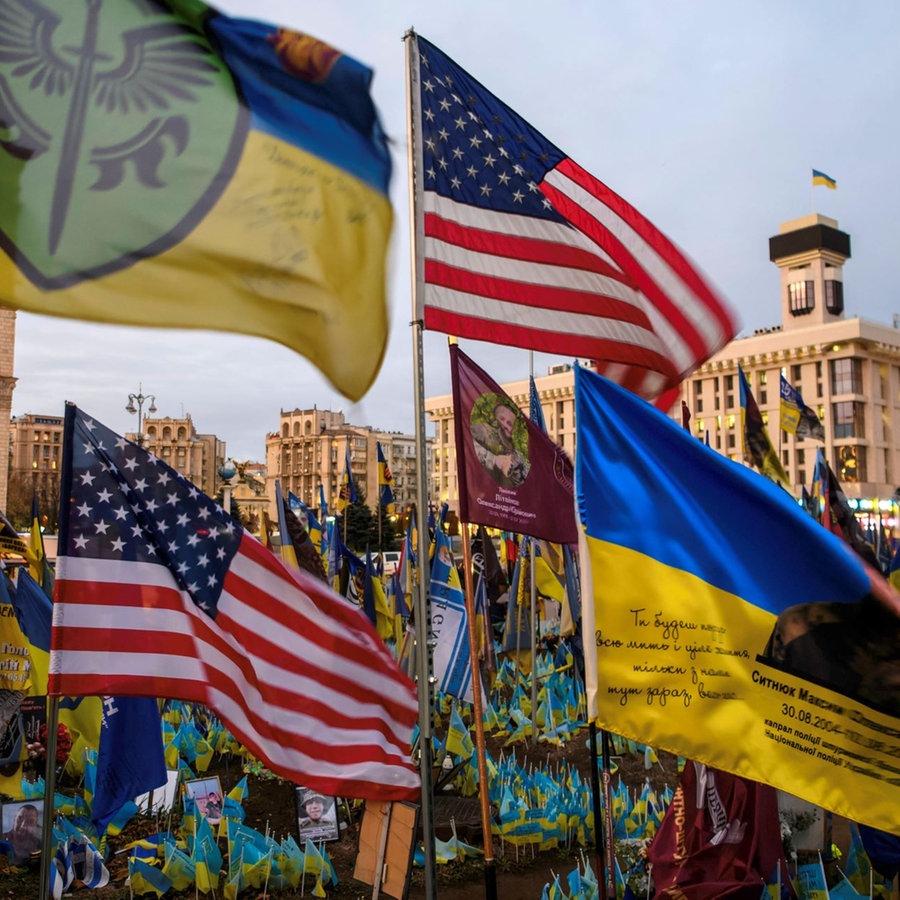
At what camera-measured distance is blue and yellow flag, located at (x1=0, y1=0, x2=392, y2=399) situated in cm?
Result: 336

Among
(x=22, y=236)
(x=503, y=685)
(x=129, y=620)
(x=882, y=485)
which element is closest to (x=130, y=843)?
(x=129, y=620)

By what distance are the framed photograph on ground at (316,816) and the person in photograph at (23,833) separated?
227 cm

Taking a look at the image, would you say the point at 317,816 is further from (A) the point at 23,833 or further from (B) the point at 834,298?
(B) the point at 834,298

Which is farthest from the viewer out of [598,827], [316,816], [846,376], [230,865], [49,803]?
[846,376]

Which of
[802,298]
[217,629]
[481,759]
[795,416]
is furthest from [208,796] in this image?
[802,298]

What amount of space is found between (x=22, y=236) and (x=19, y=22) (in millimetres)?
771

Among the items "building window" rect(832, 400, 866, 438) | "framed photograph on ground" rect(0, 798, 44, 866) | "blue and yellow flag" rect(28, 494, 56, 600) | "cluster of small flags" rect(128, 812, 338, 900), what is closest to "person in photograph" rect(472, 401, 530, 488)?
"cluster of small flags" rect(128, 812, 338, 900)

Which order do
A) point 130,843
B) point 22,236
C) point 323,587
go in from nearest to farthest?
point 22,236 → point 323,587 → point 130,843

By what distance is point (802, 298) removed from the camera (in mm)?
85938

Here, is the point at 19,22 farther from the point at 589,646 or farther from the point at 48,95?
the point at 589,646

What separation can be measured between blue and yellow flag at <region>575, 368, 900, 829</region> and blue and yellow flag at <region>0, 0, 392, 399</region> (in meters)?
1.29

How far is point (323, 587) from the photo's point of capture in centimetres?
499

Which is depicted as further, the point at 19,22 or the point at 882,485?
the point at 882,485

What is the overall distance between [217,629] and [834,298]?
89.4 meters
